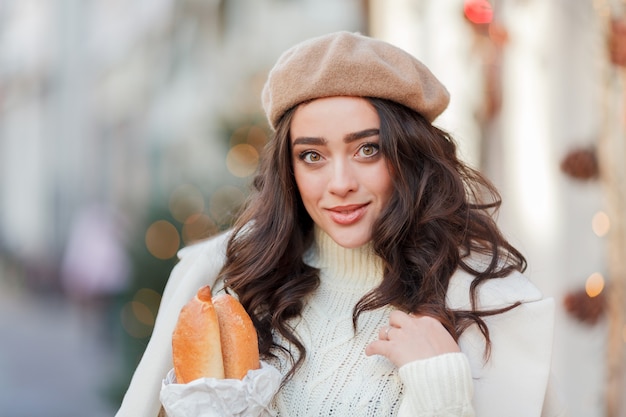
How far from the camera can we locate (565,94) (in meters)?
2.76

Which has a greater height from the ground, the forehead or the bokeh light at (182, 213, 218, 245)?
the forehead

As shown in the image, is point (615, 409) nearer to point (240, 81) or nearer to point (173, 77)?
point (240, 81)

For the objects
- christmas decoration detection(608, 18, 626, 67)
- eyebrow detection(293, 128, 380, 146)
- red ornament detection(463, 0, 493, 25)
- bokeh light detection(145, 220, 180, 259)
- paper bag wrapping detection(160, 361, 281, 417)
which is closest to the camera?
paper bag wrapping detection(160, 361, 281, 417)

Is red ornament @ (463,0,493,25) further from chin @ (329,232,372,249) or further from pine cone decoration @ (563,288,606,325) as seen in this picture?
chin @ (329,232,372,249)

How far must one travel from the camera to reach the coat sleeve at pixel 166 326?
1.71 metres

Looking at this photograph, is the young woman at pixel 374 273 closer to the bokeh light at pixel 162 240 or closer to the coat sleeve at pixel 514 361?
the coat sleeve at pixel 514 361

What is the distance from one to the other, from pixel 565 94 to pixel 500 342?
1.41 meters

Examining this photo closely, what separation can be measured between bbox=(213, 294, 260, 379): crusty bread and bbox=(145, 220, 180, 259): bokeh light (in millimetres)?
1751

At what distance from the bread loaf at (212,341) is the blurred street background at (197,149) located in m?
1.24

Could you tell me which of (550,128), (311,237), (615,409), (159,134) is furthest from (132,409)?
(159,134)

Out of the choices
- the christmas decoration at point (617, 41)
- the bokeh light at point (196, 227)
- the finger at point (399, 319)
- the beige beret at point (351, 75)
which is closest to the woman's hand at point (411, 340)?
the finger at point (399, 319)

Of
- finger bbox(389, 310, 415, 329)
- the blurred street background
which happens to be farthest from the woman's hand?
the blurred street background

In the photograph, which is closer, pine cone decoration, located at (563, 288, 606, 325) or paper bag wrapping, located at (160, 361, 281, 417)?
paper bag wrapping, located at (160, 361, 281, 417)

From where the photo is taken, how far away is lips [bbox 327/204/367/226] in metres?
1.65
